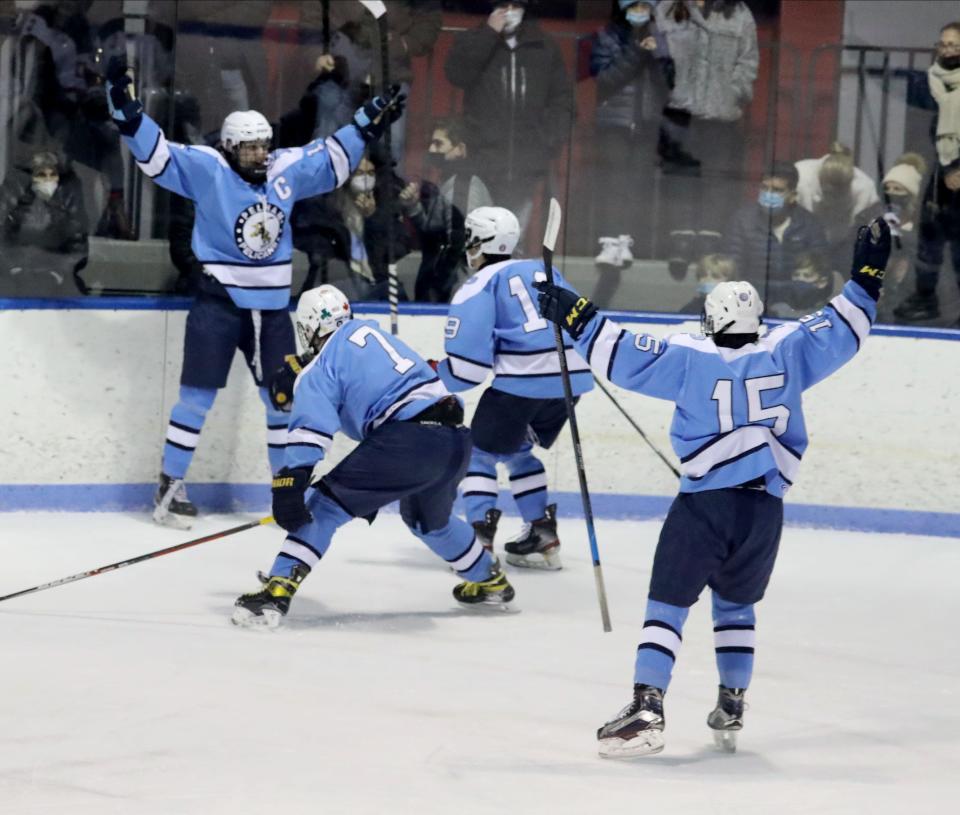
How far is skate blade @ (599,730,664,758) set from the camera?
349 centimetres

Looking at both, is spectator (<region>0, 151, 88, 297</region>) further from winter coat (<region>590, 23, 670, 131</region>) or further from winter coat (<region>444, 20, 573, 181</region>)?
winter coat (<region>590, 23, 670, 131</region>)

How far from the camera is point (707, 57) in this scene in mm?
6562

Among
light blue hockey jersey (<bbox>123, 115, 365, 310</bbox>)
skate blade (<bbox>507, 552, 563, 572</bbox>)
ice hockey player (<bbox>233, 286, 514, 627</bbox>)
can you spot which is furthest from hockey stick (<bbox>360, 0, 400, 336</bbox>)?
ice hockey player (<bbox>233, 286, 514, 627</bbox>)

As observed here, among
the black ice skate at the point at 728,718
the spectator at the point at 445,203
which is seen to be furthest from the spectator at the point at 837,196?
the black ice skate at the point at 728,718

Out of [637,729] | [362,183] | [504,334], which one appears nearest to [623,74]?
[362,183]

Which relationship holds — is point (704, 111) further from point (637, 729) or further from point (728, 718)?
point (637, 729)

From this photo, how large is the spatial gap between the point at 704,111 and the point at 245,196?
1868 millimetres

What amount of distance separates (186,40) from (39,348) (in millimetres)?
1234

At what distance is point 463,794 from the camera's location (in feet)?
10.7

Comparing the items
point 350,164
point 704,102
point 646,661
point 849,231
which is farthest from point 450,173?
point 646,661

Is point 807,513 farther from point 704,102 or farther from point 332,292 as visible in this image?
point 332,292

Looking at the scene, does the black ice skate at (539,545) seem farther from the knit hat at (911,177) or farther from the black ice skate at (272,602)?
the knit hat at (911,177)

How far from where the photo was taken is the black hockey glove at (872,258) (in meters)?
3.63

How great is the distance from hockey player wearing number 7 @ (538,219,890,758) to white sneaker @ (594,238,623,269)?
9.61 ft
